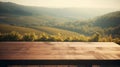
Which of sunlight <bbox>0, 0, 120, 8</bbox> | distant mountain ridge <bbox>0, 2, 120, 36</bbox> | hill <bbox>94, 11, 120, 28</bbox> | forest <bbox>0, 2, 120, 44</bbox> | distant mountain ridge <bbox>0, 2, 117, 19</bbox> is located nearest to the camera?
forest <bbox>0, 2, 120, 44</bbox>

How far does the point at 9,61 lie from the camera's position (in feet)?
7.96

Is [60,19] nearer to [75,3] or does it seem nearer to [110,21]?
[75,3]

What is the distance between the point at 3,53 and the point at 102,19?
16.1m

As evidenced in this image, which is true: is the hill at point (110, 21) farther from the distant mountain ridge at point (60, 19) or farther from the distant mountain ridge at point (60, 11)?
the distant mountain ridge at point (60, 11)

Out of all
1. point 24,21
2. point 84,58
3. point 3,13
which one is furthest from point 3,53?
point 3,13

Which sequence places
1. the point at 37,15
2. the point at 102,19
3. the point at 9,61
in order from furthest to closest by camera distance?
the point at 37,15
the point at 102,19
the point at 9,61

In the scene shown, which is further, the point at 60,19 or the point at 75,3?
the point at 60,19

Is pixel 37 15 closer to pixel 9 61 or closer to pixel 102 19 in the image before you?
pixel 102 19

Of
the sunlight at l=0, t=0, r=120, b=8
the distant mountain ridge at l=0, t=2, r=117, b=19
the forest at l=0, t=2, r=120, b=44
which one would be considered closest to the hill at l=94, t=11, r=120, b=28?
the forest at l=0, t=2, r=120, b=44

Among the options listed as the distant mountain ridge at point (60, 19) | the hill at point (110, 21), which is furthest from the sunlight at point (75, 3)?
the distant mountain ridge at point (60, 19)

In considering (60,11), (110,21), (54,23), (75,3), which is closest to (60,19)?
(60,11)

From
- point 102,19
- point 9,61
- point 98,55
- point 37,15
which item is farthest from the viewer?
point 37,15

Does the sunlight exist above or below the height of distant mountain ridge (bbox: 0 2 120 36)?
above

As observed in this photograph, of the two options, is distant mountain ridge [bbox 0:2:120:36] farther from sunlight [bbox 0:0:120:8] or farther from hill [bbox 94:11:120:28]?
sunlight [bbox 0:0:120:8]
